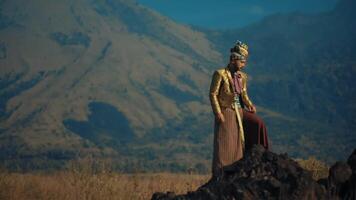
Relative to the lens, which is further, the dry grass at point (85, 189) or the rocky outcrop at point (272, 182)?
the dry grass at point (85, 189)

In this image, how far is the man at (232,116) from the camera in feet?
32.8

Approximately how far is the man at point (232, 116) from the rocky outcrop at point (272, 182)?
1.71 m

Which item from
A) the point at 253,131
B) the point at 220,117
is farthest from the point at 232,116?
the point at 253,131

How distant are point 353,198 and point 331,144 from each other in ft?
469

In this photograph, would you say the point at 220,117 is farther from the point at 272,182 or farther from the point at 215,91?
the point at 272,182

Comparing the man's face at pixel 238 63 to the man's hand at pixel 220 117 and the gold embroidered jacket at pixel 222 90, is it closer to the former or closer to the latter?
the gold embroidered jacket at pixel 222 90

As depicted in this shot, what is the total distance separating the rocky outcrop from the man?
5.62 feet

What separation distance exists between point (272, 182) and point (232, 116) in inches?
126

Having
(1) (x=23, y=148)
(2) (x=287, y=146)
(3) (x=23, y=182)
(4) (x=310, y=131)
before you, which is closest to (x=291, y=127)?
(4) (x=310, y=131)

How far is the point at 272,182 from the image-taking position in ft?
23.1

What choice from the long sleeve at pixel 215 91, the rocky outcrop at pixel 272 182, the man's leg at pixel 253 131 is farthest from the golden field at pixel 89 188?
the rocky outcrop at pixel 272 182

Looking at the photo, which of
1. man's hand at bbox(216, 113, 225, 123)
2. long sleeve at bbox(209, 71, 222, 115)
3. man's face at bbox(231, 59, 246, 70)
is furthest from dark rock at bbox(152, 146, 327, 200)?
man's face at bbox(231, 59, 246, 70)

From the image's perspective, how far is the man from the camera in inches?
393

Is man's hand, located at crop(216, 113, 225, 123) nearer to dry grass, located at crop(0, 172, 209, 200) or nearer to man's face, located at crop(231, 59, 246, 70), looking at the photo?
man's face, located at crop(231, 59, 246, 70)
